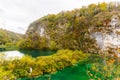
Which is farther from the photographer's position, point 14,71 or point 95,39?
point 95,39

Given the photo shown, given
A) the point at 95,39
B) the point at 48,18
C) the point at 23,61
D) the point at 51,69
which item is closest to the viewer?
the point at 23,61

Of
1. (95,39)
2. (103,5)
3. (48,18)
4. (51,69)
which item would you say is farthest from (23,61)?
(48,18)

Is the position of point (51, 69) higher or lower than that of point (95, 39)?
lower

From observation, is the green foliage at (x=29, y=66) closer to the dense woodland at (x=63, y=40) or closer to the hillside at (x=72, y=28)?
the dense woodland at (x=63, y=40)

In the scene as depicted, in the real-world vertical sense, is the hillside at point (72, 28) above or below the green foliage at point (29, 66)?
above

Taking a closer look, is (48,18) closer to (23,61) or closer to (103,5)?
(103,5)

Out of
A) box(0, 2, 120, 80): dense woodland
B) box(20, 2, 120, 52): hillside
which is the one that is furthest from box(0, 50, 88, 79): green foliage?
box(20, 2, 120, 52): hillside

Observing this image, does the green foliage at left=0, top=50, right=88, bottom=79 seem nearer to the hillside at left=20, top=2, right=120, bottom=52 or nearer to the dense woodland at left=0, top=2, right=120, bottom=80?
the dense woodland at left=0, top=2, right=120, bottom=80

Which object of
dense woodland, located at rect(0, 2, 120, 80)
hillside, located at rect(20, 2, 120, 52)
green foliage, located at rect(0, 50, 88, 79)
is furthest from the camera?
hillside, located at rect(20, 2, 120, 52)

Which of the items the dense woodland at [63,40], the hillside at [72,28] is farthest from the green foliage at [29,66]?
the hillside at [72,28]
